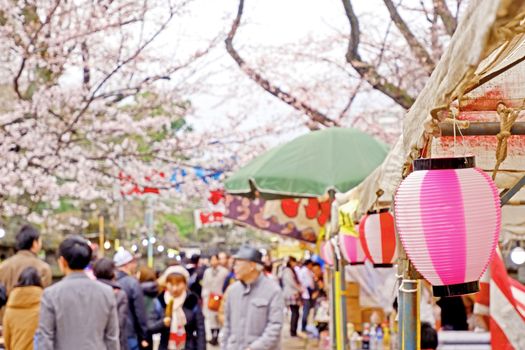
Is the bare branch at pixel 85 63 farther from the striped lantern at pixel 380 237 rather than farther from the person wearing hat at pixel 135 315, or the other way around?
the striped lantern at pixel 380 237

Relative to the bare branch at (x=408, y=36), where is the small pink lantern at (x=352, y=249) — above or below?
below

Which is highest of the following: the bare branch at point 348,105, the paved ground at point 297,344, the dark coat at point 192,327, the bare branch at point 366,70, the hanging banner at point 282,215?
the bare branch at point 348,105

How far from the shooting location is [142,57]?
16.9 meters

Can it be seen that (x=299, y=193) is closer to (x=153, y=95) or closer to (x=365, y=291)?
(x=365, y=291)

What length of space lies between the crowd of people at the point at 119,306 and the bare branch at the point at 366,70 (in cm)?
368

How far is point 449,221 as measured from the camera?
345 centimetres

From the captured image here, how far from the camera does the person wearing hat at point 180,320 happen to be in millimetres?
9797

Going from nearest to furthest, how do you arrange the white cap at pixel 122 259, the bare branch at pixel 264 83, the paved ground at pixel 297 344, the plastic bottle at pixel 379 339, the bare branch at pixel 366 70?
the white cap at pixel 122 259 → the bare branch at pixel 366 70 → the plastic bottle at pixel 379 339 → the bare branch at pixel 264 83 → the paved ground at pixel 297 344

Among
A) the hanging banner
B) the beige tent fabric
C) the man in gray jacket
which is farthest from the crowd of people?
the hanging banner

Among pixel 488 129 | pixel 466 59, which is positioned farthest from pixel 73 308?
pixel 466 59

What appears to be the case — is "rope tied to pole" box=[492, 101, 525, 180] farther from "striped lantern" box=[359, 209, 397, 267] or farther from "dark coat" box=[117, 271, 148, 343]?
"dark coat" box=[117, 271, 148, 343]

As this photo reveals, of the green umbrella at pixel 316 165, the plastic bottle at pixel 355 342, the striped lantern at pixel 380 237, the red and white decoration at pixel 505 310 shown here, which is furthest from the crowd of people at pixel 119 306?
the plastic bottle at pixel 355 342

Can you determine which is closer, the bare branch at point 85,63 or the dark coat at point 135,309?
the dark coat at point 135,309

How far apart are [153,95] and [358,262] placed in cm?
1092
